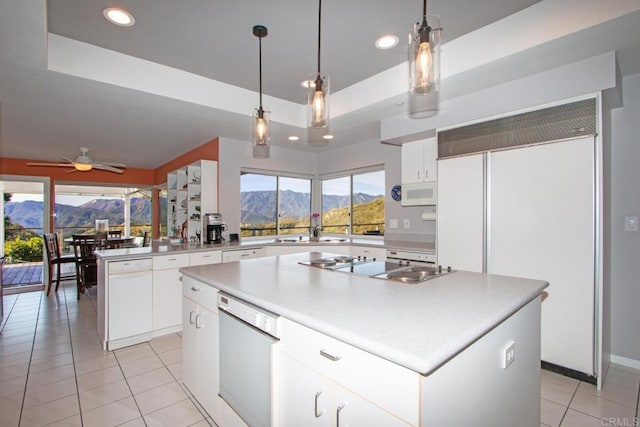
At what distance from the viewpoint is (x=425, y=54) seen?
1507mm

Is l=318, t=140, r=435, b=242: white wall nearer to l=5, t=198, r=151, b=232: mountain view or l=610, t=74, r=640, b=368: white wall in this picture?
l=610, t=74, r=640, b=368: white wall

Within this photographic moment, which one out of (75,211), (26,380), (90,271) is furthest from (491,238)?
(75,211)

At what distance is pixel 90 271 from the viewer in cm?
514

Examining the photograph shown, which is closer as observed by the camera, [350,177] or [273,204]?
[350,177]

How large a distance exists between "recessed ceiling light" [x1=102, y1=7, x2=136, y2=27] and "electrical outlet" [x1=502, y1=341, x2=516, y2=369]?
123 inches

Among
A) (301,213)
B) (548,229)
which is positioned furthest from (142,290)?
(548,229)

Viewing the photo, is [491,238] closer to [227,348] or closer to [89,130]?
[227,348]

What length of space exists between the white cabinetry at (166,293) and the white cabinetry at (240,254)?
503mm

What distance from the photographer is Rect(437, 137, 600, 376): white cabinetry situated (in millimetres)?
2279

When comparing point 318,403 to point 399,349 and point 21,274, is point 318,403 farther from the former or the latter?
point 21,274

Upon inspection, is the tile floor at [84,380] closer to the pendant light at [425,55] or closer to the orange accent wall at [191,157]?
the pendant light at [425,55]

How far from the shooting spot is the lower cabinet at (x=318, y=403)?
934mm

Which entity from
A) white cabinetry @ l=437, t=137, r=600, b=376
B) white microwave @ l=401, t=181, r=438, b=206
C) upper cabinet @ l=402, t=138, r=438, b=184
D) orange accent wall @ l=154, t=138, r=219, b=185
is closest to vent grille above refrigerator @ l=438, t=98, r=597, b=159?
white cabinetry @ l=437, t=137, r=600, b=376

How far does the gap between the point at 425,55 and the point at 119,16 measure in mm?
Result: 2224
